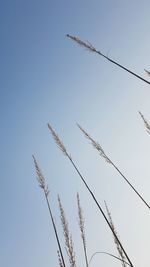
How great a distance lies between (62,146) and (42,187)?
94cm

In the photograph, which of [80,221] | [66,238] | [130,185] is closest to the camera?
[130,185]

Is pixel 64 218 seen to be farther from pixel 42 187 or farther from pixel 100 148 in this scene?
pixel 100 148

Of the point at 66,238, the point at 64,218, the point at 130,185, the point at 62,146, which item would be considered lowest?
the point at 130,185

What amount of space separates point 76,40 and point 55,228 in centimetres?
254

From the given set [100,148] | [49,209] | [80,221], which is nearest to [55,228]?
[49,209]

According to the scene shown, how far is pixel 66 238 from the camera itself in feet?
17.6

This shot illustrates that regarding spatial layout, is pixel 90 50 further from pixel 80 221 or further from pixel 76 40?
pixel 80 221

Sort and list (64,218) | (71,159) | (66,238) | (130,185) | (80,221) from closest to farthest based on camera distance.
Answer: (130,185), (71,159), (66,238), (64,218), (80,221)

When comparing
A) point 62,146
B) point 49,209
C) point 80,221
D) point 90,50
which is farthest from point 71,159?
point 80,221

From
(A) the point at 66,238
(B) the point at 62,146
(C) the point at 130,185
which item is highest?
(B) the point at 62,146

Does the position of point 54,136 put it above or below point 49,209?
above

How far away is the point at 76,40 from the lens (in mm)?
4199

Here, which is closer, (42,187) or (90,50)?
(90,50)

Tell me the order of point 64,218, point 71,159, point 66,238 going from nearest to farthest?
1. point 71,159
2. point 66,238
3. point 64,218
